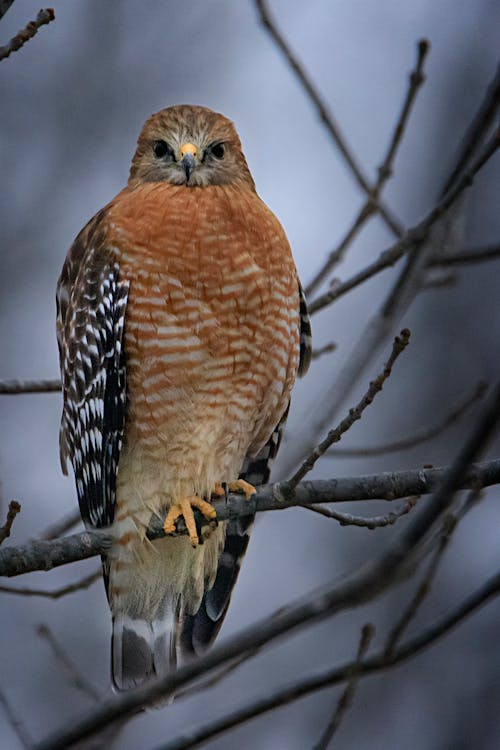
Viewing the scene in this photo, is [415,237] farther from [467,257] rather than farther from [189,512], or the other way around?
[189,512]

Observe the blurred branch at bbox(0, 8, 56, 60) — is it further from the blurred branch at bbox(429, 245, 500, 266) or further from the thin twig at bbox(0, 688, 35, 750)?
the thin twig at bbox(0, 688, 35, 750)

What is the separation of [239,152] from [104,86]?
6.84 meters

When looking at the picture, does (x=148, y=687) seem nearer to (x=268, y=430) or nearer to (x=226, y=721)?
(x=226, y=721)

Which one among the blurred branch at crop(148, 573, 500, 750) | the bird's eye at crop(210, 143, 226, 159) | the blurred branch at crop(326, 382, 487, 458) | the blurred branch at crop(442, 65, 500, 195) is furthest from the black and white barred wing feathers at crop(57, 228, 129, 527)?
the blurred branch at crop(148, 573, 500, 750)

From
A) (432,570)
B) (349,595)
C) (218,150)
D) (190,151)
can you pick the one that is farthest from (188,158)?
(349,595)

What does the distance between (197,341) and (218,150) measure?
1431mm

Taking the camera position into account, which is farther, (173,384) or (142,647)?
(142,647)

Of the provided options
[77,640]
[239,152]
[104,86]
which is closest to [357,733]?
[77,640]

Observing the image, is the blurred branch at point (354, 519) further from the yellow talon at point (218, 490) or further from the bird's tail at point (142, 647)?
the bird's tail at point (142, 647)

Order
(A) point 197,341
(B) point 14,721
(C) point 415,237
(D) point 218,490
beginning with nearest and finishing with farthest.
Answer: (B) point 14,721 → (C) point 415,237 → (A) point 197,341 → (D) point 218,490

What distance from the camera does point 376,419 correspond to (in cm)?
1303

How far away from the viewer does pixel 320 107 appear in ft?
16.2

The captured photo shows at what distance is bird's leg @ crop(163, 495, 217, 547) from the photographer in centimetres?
514

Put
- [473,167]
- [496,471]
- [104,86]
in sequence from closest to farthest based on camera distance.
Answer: [496,471] → [473,167] → [104,86]
